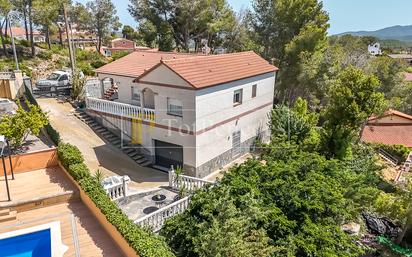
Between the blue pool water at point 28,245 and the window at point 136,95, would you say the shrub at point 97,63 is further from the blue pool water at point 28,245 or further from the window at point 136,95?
the blue pool water at point 28,245

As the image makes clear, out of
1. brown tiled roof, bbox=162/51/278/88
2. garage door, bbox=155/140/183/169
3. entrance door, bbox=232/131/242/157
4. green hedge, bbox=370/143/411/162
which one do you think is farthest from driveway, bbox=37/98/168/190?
green hedge, bbox=370/143/411/162

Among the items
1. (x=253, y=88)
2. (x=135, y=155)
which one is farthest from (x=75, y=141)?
(x=253, y=88)

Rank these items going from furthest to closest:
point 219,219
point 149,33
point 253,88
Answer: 1. point 149,33
2. point 253,88
3. point 219,219

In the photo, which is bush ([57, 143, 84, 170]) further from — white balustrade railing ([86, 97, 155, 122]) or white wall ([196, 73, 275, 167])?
white wall ([196, 73, 275, 167])

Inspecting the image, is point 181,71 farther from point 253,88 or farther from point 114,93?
point 114,93

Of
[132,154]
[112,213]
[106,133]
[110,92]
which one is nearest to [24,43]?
[110,92]

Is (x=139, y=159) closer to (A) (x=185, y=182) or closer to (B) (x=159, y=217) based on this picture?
(A) (x=185, y=182)

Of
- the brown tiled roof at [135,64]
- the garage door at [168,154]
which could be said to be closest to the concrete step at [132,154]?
the garage door at [168,154]
